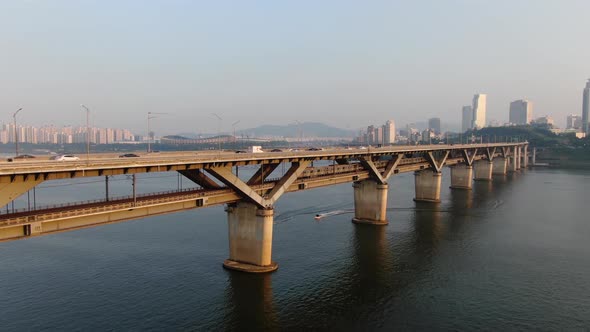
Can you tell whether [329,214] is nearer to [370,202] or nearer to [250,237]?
[370,202]

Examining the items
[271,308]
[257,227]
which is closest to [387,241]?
[257,227]

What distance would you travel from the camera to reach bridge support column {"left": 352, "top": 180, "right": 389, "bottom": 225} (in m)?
66.9

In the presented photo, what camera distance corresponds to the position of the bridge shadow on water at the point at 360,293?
33562mm

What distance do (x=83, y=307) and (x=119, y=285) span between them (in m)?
5.03

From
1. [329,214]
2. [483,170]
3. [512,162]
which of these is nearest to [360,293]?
[329,214]

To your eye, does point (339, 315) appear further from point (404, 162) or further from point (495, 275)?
point (404, 162)

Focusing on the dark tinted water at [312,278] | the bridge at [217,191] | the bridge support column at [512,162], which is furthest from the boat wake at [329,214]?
the bridge support column at [512,162]

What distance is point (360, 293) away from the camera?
39188 mm

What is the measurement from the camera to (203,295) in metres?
37.6

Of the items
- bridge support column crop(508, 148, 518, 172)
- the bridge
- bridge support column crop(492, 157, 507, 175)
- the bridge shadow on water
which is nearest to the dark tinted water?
the bridge shadow on water

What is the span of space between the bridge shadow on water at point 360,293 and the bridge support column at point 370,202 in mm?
4860

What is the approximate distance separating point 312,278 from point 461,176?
285 ft

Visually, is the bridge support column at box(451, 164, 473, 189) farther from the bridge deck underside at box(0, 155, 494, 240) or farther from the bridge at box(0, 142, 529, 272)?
the bridge deck underside at box(0, 155, 494, 240)

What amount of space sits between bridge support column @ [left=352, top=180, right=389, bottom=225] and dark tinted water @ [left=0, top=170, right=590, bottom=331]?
102 inches
